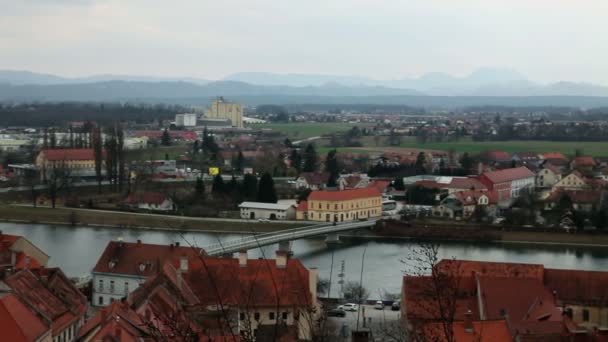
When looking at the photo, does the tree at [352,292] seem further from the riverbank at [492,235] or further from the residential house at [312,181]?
the residential house at [312,181]

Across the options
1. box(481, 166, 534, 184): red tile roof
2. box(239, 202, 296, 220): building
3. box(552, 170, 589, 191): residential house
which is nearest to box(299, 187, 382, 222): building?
box(239, 202, 296, 220): building

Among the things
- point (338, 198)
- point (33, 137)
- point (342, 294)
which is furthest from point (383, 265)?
point (33, 137)

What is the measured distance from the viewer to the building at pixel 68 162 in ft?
56.8

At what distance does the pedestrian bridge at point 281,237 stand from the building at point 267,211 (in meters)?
1.26

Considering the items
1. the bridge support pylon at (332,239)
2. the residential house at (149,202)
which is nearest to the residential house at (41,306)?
the bridge support pylon at (332,239)

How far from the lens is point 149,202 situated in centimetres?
1447

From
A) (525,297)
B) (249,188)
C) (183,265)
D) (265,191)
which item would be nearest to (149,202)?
(249,188)

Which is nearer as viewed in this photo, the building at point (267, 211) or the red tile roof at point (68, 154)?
the building at point (267, 211)

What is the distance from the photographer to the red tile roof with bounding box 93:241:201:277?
6.75 meters

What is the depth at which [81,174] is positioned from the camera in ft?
57.7

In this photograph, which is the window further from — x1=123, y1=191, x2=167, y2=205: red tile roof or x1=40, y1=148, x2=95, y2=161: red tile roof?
x1=40, y1=148, x2=95, y2=161: red tile roof

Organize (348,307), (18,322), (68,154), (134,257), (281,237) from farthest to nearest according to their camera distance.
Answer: (68,154)
(281,237)
(134,257)
(348,307)
(18,322)

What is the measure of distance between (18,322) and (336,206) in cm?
915

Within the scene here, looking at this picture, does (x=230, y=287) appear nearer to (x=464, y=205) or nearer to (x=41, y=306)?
(x=41, y=306)
